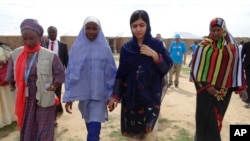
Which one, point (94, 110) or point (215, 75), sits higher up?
point (215, 75)

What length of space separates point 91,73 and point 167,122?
264 centimetres

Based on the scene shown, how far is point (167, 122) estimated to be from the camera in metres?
5.51

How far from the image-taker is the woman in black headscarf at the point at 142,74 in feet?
9.30

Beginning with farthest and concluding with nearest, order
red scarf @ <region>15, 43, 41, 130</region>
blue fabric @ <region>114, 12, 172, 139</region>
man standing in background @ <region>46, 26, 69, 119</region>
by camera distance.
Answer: man standing in background @ <region>46, 26, 69, 119</region> → red scarf @ <region>15, 43, 41, 130</region> → blue fabric @ <region>114, 12, 172, 139</region>

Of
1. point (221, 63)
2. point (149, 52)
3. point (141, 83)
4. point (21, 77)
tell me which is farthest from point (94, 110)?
point (221, 63)

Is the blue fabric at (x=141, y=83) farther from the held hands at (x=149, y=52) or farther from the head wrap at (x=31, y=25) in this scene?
the head wrap at (x=31, y=25)

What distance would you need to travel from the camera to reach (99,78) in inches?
131

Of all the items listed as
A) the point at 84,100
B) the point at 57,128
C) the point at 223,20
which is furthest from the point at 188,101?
the point at 84,100

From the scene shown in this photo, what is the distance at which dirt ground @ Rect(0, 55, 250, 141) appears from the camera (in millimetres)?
4713

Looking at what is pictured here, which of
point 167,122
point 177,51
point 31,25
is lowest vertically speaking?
point 167,122

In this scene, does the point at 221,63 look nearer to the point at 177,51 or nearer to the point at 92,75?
the point at 92,75

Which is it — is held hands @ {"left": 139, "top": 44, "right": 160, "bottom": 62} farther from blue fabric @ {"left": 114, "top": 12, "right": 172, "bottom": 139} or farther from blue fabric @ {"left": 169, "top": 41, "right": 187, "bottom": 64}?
blue fabric @ {"left": 169, "top": 41, "right": 187, "bottom": 64}

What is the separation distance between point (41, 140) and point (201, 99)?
2.03 metres

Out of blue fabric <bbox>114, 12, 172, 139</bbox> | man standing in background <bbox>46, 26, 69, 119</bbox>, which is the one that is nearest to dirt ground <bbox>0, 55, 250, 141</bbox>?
man standing in background <bbox>46, 26, 69, 119</bbox>
